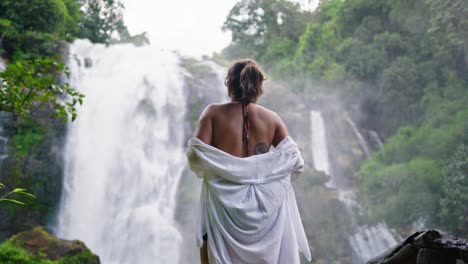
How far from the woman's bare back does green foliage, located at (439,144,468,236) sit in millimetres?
9852

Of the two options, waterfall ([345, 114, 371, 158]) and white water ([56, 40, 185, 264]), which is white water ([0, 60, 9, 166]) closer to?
white water ([56, 40, 185, 264])

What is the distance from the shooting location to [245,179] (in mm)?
2277

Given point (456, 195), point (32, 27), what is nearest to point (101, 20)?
point (32, 27)

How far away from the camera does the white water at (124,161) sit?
11.4 m

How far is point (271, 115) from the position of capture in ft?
8.08

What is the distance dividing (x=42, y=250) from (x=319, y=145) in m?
8.55

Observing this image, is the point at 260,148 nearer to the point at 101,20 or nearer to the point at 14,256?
the point at 14,256

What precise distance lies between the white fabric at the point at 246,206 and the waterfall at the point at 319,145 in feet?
38.6

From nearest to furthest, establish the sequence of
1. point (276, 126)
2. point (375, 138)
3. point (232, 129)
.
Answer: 1. point (232, 129)
2. point (276, 126)
3. point (375, 138)

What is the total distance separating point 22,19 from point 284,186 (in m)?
14.3

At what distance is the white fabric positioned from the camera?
2211 mm

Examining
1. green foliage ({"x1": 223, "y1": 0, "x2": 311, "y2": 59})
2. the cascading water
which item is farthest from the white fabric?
green foliage ({"x1": 223, "y1": 0, "x2": 311, "y2": 59})

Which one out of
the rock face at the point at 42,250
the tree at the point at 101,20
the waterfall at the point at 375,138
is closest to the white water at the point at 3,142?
the rock face at the point at 42,250

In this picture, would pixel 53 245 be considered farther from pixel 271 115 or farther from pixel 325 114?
pixel 325 114
